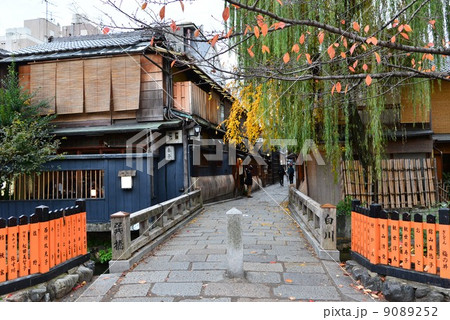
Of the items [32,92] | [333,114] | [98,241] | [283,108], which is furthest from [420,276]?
[32,92]

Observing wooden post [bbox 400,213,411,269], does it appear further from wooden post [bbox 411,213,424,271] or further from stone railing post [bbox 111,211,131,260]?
stone railing post [bbox 111,211,131,260]

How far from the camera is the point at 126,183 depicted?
1265 cm

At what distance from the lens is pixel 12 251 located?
5555 mm

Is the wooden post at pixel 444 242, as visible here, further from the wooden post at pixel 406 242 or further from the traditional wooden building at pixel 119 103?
the traditional wooden building at pixel 119 103

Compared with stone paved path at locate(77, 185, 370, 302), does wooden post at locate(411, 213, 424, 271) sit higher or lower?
higher

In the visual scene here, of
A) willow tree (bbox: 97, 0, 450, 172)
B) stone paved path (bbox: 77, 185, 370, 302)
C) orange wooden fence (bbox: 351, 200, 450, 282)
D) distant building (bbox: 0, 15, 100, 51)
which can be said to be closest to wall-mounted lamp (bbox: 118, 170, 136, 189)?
stone paved path (bbox: 77, 185, 370, 302)

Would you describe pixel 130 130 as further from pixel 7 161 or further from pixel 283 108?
pixel 283 108

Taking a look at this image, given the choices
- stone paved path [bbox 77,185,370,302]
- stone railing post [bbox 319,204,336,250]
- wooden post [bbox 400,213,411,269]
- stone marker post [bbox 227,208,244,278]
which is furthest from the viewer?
stone railing post [bbox 319,204,336,250]

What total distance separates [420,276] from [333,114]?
551cm

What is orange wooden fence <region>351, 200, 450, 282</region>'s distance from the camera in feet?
17.1

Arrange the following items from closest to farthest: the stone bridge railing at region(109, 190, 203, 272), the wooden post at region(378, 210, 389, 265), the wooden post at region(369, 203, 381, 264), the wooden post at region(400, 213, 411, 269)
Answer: the wooden post at region(400, 213, 411, 269)
the wooden post at region(378, 210, 389, 265)
the wooden post at region(369, 203, 381, 264)
the stone bridge railing at region(109, 190, 203, 272)

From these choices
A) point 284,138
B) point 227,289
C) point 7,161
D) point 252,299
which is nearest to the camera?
point 252,299

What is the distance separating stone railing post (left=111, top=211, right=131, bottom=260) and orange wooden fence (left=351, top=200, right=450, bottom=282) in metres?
4.96

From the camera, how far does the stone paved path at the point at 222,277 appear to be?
546 centimetres
